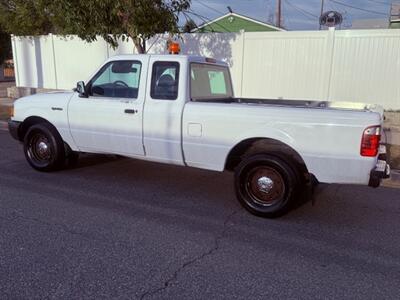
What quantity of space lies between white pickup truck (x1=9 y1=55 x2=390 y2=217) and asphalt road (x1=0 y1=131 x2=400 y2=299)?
501 mm

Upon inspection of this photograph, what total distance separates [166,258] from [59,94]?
3.69 m

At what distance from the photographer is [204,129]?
486 cm

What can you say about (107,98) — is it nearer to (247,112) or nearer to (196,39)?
(247,112)

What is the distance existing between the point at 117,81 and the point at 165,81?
32.6 inches

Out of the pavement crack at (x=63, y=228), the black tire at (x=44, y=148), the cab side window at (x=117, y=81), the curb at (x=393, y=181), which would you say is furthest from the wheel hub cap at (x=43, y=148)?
the curb at (x=393, y=181)

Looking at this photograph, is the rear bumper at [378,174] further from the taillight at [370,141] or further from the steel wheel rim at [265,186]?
the steel wheel rim at [265,186]

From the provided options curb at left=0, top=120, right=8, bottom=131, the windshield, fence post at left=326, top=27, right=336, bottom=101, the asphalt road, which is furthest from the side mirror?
fence post at left=326, top=27, right=336, bottom=101

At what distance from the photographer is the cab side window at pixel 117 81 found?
5.42 metres

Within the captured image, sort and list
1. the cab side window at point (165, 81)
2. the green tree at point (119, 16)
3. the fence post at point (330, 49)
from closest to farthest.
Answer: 1. the cab side window at point (165, 81)
2. the green tree at point (119, 16)
3. the fence post at point (330, 49)

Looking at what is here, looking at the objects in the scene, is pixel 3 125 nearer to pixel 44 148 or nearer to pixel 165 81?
pixel 44 148

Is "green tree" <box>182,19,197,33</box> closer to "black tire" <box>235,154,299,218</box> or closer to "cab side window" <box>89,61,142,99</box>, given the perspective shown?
"cab side window" <box>89,61,142,99</box>

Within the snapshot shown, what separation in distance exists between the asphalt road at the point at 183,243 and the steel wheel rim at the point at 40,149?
0.44 meters

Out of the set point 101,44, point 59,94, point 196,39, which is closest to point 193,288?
point 59,94

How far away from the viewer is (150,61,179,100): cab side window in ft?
16.8
